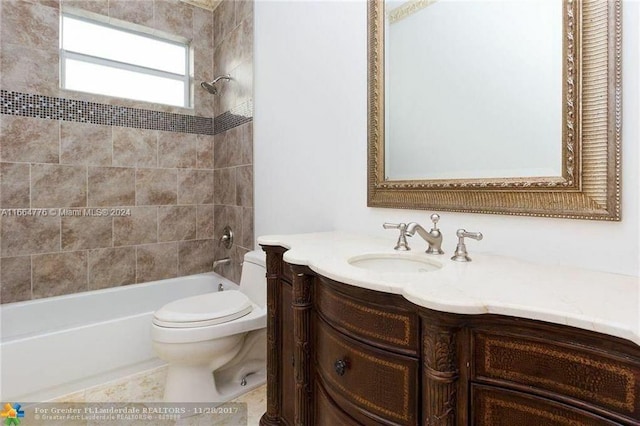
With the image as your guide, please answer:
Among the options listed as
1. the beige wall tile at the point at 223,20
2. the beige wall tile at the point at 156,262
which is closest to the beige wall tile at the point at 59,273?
the beige wall tile at the point at 156,262

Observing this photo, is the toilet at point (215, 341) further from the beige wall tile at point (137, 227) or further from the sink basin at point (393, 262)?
the beige wall tile at point (137, 227)

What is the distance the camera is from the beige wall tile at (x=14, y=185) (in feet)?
7.11

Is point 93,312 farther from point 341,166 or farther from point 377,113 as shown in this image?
point 377,113

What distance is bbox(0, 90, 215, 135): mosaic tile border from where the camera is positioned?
2.19 meters

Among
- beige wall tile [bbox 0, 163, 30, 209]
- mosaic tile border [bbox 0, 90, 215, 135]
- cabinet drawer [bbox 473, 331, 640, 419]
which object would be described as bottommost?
cabinet drawer [bbox 473, 331, 640, 419]

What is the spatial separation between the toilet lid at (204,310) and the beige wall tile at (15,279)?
4.20ft

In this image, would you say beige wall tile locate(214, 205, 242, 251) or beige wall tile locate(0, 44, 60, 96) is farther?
beige wall tile locate(214, 205, 242, 251)

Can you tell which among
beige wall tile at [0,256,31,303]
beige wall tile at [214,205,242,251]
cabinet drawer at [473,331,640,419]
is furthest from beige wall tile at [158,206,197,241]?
cabinet drawer at [473,331,640,419]

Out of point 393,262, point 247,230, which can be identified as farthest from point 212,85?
point 393,262

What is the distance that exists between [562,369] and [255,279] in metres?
1.63

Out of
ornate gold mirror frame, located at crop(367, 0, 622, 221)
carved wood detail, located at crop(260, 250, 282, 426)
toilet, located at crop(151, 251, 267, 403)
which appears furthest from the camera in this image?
toilet, located at crop(151, 251, 267, 403)

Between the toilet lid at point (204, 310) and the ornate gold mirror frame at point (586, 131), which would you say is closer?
the ornate gold mirror frame at point (586, 131)

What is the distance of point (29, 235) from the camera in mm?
2258

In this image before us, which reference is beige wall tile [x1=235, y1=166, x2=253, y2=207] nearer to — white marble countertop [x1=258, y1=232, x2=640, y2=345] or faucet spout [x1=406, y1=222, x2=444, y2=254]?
white marble countertop [x1=258, y1=232, x2=640, y2=345]
